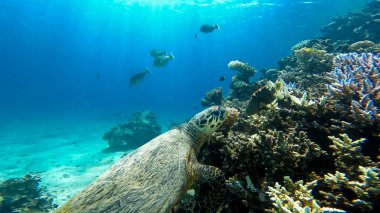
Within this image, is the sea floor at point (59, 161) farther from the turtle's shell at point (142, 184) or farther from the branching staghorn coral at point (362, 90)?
the branching staghorn coral at point (362, 90)

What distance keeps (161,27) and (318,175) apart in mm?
58102

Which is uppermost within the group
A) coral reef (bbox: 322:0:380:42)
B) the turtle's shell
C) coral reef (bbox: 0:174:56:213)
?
coral reef (bbox: 322:0:380:42)

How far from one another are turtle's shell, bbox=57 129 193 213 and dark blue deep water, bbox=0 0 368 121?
2800 cm

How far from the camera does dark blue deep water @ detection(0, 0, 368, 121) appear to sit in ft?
128

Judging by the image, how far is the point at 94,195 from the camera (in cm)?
232

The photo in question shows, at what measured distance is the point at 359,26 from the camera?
612 inches

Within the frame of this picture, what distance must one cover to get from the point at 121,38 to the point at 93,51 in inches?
1023

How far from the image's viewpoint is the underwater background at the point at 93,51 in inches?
541

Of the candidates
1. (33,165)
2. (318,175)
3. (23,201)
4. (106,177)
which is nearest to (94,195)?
(106,177)

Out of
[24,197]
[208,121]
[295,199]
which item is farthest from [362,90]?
[24,197]

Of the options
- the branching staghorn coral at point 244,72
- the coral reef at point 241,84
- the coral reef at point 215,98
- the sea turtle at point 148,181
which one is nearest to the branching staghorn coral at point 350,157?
the sea turtle at point 148,181

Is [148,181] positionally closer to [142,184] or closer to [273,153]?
[142,184]

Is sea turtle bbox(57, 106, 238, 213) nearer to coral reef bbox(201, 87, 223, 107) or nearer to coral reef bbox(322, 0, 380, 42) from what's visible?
coral reef bbox(201, 87, 223, 107)

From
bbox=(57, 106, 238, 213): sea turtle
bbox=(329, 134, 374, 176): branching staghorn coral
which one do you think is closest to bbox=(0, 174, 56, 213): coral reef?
bbox=(57, 106, 238, 213): sea turtle
